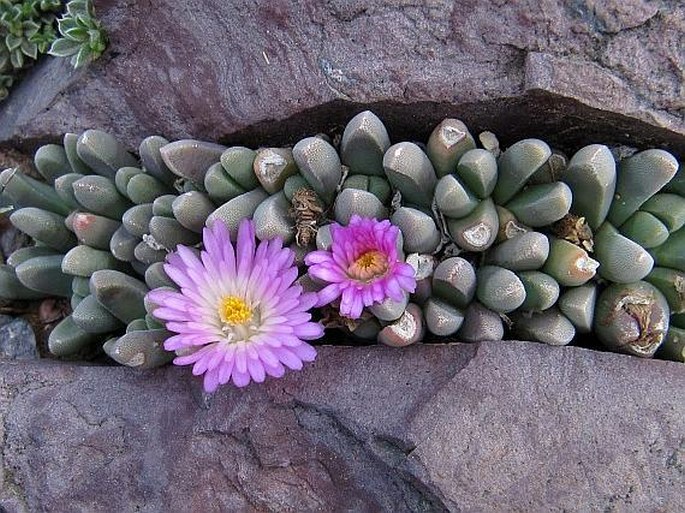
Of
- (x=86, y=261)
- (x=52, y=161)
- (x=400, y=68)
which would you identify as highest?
(x=400, y=68)

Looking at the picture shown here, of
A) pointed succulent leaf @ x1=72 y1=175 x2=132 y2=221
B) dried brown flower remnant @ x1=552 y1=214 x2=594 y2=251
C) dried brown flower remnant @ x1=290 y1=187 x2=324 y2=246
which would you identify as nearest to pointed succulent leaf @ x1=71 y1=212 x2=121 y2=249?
pointed succulent leaf @ x1=72 y1=175 x2=132 y2=221

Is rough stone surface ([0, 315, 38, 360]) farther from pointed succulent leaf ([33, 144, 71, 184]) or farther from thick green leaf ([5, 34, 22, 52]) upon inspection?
thick green leaf ([5, 34, 22, 52])

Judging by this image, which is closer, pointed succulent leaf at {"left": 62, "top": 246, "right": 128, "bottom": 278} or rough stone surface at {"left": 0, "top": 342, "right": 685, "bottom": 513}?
rough stone surface at {"left": 0, "top": 342, "right": 685, "bottom": 513}

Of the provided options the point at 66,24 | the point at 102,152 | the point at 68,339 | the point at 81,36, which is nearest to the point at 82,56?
the point at 81,36

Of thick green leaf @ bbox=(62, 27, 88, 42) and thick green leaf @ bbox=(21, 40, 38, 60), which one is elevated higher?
thick green leaf @ bbox=(62, 27, 88, 42)

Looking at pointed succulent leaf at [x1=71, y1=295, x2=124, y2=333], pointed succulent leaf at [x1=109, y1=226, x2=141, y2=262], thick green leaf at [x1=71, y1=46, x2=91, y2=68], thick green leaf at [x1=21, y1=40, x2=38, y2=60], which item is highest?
thick green leaf at [x1=71, y1=46, x2=91, y2=68]

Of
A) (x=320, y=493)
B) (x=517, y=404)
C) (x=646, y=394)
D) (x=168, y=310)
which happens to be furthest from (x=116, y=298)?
(x=646, y=394)

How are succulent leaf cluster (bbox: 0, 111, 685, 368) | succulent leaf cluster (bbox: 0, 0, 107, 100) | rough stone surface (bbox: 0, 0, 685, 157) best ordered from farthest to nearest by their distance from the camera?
succulent leaf cluster (bbox: 0, 0, 107, 100)
rough stone surface (bbox: 0, 0, 685, 157)
succulent leaf cluster (bbox: 0, 111, 685, 368)

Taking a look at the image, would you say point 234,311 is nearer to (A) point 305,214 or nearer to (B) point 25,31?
(A) point 305,214

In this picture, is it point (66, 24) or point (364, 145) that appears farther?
point (66, 24)
